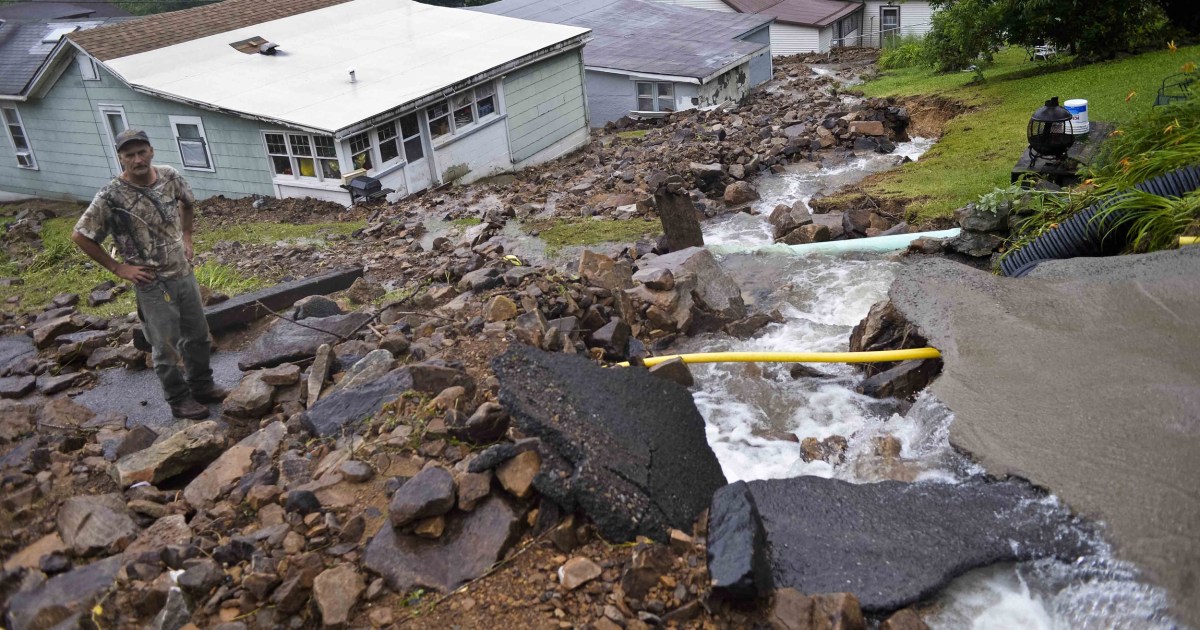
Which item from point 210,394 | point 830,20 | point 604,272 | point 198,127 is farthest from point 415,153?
point 830,20

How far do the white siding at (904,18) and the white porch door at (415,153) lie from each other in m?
28.0

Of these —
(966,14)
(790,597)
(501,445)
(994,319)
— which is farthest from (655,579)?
(966,14)

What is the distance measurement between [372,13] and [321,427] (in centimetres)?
1866

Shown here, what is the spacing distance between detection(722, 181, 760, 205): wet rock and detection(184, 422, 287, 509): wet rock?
8.49 meters

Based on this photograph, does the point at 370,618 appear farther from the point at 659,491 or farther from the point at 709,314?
the point at 709,314

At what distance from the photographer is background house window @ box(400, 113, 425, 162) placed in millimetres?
16469

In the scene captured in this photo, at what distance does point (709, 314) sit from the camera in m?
7.98

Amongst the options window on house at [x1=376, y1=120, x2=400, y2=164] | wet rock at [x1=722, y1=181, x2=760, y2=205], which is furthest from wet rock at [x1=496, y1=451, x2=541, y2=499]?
window on house at [x1=376, y1=120, x2=400, y2=164]

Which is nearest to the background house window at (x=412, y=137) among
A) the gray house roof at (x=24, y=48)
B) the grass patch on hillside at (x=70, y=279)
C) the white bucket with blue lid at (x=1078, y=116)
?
the grass patch on hillside at (x=70, y=279)

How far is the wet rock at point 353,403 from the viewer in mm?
5574

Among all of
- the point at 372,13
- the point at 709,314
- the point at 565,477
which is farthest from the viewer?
the point at 372,13

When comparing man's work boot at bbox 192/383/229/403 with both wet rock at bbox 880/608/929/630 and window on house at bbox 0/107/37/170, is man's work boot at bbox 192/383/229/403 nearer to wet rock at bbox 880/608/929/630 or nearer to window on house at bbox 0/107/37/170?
wet rock at bbox 880/608/929/630

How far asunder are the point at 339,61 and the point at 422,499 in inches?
627

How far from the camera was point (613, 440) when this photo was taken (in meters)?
4.66
